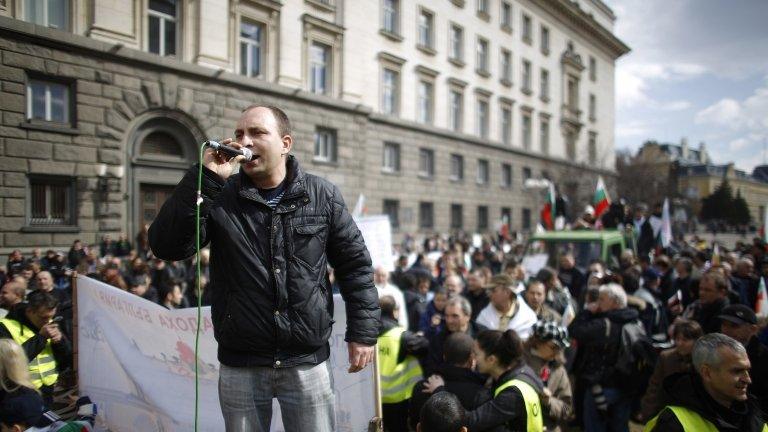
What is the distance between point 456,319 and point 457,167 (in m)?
25.4

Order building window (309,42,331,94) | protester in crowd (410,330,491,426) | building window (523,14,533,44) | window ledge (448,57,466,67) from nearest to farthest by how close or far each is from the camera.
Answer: protester in crowd (410,330,491,426) < building window (309,42,331,94) < window ledge (448,57,466,67) < building window (523,14,533,44)

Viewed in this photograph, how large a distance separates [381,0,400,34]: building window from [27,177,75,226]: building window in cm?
1570

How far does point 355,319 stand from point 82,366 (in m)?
3.31

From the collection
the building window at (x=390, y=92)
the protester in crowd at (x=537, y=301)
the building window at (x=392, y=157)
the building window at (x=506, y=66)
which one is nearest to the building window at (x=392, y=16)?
the building window at (x=390, y=92)

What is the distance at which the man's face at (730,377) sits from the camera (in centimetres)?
265

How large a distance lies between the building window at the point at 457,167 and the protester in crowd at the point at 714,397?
26.8m

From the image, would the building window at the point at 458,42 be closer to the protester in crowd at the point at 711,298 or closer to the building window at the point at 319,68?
the building window at the point at 319,68

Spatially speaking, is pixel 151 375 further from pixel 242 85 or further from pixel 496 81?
pixel 496 81

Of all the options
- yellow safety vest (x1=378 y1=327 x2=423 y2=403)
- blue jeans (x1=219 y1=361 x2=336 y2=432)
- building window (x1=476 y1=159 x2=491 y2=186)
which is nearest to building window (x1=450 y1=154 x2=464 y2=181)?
building window (x1=476 y1=159 x2=491 y2=186)

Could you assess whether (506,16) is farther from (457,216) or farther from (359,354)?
(359,354)

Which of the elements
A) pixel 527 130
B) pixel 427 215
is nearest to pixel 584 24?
pixel 527 130

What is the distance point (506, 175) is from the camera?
1336 inches

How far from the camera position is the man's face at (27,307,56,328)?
4.44 m

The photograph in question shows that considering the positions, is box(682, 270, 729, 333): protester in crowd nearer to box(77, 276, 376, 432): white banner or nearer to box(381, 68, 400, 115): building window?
box(77, 276, 376, 432): white banner
